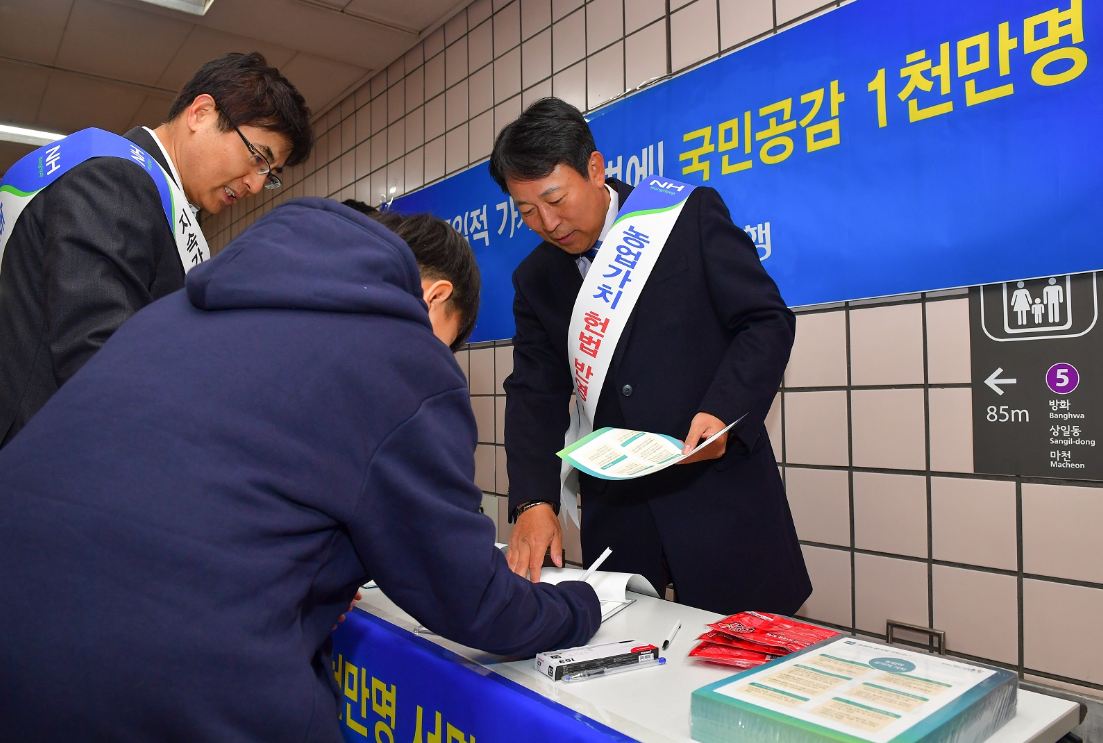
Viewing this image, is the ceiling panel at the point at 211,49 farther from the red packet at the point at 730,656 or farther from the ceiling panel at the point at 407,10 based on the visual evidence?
the red packet at the point at 730,656

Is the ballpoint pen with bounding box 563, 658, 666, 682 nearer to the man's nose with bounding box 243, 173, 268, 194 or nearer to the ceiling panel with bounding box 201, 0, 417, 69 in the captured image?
the man's nose with bounding box 243, 173, 268, 194

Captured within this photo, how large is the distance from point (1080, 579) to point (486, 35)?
9.71 ft

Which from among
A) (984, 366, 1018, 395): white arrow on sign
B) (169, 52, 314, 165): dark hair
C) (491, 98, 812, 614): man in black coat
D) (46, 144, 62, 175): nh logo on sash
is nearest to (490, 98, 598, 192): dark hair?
(491, 98, 812, 614): man in black coat

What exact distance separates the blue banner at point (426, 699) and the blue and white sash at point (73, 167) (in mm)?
703

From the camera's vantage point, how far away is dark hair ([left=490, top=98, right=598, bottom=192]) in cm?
159

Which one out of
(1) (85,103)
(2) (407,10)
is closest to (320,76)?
(2) (407,10)

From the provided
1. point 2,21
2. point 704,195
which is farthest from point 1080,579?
point 2,21

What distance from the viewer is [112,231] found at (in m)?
1.26

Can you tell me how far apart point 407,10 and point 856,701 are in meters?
3.62

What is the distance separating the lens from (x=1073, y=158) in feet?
5.36

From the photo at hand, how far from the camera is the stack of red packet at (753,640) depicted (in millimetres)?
906

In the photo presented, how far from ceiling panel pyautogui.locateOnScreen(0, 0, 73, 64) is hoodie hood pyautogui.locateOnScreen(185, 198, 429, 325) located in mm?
3587

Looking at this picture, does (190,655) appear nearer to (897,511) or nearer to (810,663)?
(810,663)

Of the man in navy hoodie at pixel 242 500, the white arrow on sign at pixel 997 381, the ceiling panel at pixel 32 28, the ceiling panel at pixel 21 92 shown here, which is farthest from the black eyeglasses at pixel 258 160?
the ceiling panel at pixel 21 92
